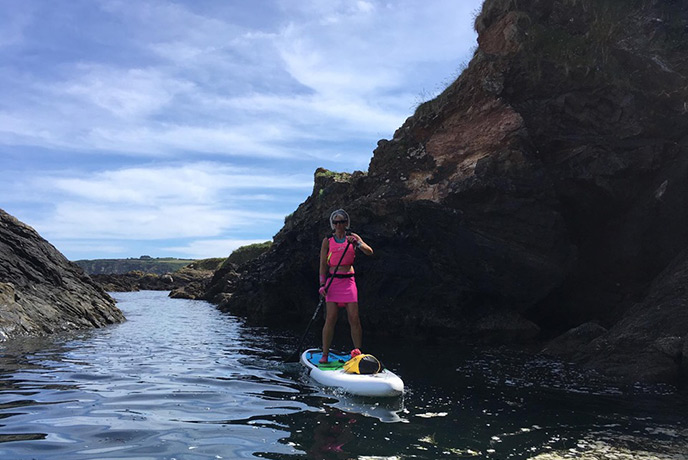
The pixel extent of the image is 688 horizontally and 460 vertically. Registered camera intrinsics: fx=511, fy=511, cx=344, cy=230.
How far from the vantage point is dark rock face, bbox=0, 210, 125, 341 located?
1310cm

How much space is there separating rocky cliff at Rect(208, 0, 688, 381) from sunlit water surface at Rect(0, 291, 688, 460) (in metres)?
4.84

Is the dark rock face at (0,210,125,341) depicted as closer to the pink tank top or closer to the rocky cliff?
the pink tank top

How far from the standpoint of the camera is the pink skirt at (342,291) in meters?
8.95

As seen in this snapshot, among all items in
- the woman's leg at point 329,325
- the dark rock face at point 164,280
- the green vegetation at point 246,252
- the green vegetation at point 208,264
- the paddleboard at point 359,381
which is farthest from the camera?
the green vegetation at point 208,264

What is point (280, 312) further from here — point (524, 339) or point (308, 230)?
point (524, 339)

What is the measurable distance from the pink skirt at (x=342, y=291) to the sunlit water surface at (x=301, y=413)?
56.0 inches

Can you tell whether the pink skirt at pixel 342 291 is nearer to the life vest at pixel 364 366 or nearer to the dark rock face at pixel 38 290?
the life vest at pixel 364 366

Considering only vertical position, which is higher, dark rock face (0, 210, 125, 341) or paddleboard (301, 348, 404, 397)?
dark rock face (0, 210, 125, 341)

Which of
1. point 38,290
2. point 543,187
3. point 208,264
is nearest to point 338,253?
point 543,187

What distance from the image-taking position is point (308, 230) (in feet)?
65.3

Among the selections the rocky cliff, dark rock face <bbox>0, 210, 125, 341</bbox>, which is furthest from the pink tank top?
dark rock face <bbox>0, 210, 125, 341</bbox>

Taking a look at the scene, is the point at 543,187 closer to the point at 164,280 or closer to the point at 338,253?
the point at 338,253

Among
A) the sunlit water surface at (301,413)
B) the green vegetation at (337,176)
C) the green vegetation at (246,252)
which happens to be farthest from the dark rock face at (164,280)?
the sunlit water surface at (301,413)

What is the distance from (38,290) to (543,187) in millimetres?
14822
